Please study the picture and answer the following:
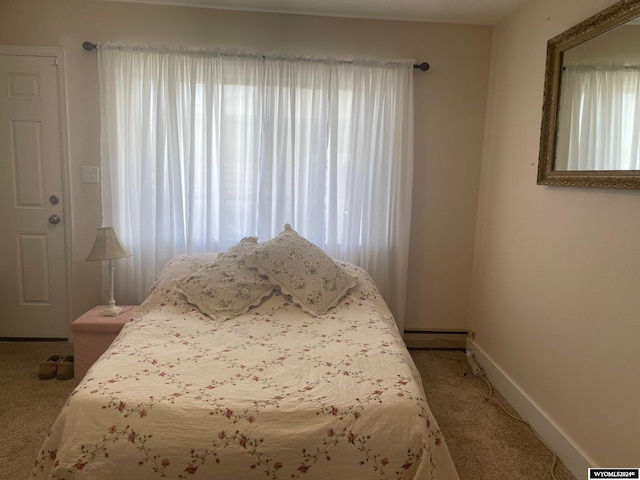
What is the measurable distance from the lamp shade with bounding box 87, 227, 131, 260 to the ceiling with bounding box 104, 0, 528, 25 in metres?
1.62

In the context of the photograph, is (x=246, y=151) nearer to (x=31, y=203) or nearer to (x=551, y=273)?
(x=31, y=203)

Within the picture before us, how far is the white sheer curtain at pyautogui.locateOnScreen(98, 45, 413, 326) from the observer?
115 inches

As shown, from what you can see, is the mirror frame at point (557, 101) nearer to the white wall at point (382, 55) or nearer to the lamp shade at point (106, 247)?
the white wall at point (382, 55)

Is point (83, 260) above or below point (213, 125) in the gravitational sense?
below

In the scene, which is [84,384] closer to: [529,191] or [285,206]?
[285,206]

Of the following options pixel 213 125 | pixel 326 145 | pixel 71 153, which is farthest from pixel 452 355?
pixel 71 153

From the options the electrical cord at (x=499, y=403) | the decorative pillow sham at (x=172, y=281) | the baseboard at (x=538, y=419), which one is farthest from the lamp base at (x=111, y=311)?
the baseboard at (x=538, y=419)

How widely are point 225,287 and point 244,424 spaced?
3.66ft

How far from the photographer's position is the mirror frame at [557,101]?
173cm

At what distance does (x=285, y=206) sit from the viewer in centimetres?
309

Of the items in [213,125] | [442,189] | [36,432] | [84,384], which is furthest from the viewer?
[442,189]

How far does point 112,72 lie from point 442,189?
2.49m

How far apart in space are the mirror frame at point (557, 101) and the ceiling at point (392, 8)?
69 cm

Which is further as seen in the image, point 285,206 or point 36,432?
point 285,206
